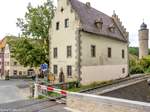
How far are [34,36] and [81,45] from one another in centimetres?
1172

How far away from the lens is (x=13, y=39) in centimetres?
3666

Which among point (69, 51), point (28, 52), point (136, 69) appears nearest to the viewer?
point (69, 51)

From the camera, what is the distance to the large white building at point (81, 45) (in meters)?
26.3

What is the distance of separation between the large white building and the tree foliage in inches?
181

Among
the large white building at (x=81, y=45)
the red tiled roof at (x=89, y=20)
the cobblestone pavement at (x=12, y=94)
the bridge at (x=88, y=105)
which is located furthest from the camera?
the red tiled roof at (x=89, y=20)

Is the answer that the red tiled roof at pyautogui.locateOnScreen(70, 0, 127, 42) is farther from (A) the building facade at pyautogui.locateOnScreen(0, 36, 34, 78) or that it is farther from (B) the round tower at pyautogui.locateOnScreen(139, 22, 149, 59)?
(B) the round tower at pyautogui.locateOnScreen(139, 22, 149, 59)

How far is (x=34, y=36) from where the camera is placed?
1390 inches

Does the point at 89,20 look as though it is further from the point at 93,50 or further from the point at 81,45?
the point at 81,45

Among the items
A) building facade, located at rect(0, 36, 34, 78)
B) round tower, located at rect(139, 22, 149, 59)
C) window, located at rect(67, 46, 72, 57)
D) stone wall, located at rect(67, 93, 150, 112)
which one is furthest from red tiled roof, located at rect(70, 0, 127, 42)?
round tower, located at rect(139, 22, 149, 59)

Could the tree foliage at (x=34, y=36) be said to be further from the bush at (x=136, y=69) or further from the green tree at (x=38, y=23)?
the bush at (x=136, y=69)

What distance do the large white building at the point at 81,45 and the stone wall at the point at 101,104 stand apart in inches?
535

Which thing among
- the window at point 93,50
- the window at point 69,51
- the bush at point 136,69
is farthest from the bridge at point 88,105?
the bush at point 136,69

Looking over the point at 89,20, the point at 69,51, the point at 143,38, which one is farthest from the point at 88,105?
the point at 143,38

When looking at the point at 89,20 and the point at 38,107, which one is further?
the point at 89,20
